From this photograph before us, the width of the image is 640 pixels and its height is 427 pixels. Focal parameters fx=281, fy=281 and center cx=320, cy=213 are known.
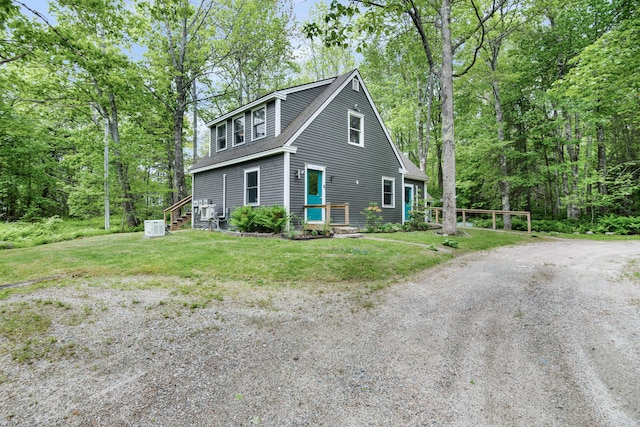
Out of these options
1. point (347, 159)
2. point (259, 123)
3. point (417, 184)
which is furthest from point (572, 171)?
point (259, 123)

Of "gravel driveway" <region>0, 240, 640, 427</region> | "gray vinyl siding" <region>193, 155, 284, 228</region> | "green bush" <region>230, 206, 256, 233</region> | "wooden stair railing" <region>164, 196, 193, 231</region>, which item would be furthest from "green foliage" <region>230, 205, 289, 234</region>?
"wooden stair railing" <region>164, 196, 193, 231</region>

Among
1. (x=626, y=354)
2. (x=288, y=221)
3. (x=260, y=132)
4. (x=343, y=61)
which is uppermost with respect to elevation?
(x=343, y=61)

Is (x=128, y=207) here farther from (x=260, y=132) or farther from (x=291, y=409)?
(x=291, y=409)

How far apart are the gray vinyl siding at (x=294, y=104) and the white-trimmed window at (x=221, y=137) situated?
4173mm

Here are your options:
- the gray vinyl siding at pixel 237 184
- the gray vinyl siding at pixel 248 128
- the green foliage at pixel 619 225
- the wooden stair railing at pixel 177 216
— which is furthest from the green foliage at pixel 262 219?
the green foliage at pixel 619 225

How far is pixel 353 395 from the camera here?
2.13 m

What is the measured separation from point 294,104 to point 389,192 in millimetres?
6533

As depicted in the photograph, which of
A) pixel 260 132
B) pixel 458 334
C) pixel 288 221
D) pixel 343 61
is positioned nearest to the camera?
pixel 458 334

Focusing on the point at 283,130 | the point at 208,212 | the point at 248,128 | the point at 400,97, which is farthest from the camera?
the point at 400,97

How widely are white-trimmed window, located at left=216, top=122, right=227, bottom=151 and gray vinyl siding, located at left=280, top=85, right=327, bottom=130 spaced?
13.7 feet

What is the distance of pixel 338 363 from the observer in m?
2.57

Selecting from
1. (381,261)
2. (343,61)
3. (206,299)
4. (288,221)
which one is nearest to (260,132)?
(288,221)

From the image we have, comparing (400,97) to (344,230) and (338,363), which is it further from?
(338,363)

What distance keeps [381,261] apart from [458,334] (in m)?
3.12
